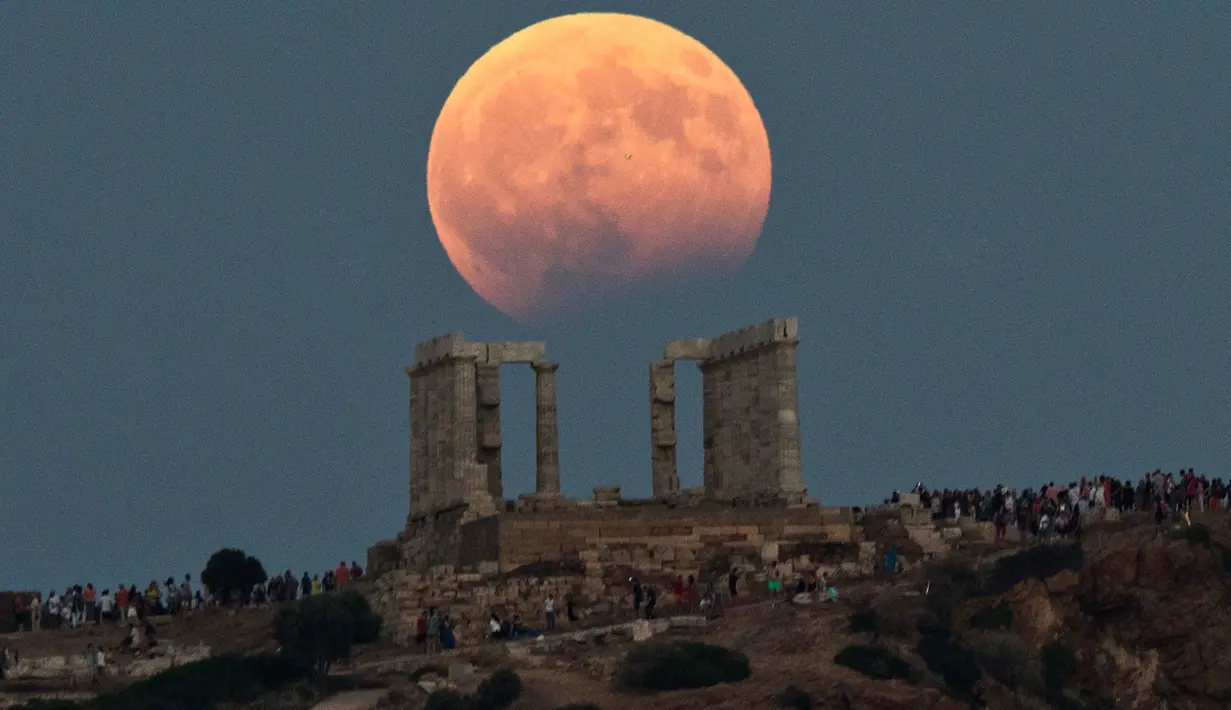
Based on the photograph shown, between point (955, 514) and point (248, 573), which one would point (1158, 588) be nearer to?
point (955, 514)

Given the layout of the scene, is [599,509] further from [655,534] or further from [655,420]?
[655,420]

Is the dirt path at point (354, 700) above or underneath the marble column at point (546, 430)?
underneath

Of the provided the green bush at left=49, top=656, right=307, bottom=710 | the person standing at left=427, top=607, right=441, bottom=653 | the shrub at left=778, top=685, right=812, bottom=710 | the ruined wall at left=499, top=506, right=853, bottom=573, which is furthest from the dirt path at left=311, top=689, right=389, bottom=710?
the ruined wall at left=499, top=506, right=853, bottom=573

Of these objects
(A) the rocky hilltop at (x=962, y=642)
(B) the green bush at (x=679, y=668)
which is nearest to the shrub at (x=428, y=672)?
(A) the rocky hilltop at (x=962, y=642)

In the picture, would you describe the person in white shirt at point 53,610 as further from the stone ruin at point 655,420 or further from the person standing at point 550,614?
the person standing at point 550,614

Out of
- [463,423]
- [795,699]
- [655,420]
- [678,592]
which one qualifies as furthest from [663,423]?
[795,699]

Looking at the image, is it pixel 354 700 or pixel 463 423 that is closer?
pixel 354 700
